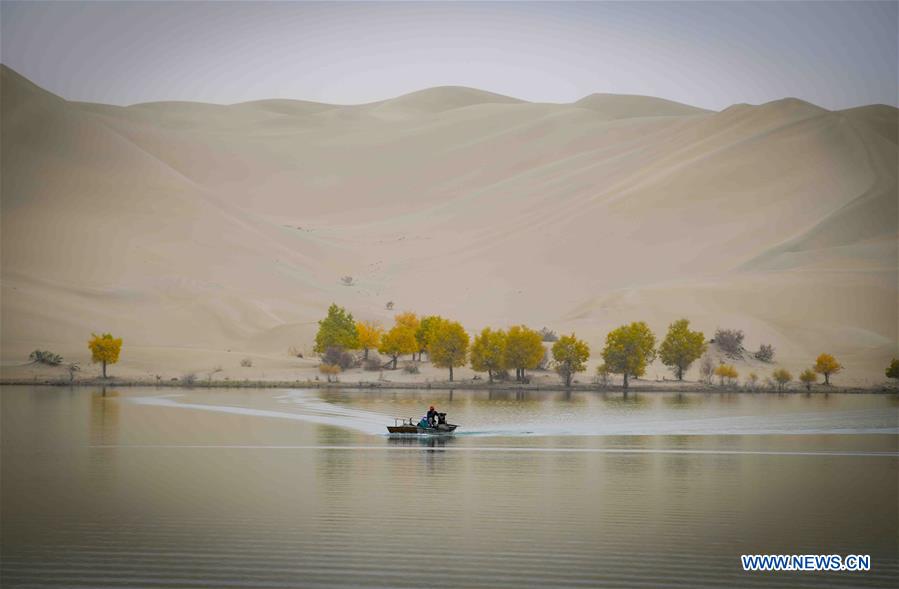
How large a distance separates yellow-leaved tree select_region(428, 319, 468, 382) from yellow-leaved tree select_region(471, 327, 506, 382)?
120cm

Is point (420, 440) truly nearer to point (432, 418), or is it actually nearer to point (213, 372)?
point (432, 418)

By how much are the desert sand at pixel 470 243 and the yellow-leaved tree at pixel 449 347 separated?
2596mm

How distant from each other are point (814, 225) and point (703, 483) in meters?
99.9

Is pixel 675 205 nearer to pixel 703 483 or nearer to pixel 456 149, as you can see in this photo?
pixel 456 149

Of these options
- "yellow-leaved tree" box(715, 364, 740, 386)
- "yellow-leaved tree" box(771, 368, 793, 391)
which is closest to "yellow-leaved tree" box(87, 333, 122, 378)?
"yellow-leaved tree" box(715, 364, 740, 386)

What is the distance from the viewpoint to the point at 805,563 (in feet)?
68.4

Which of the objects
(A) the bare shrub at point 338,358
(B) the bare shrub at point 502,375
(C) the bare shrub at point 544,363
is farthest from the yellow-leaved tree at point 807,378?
(A) the bare shrub at point 338,358

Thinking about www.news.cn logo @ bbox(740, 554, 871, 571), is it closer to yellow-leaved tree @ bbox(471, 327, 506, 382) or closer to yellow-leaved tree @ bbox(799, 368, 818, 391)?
yellow-leaved tree @ bbox(471, 327, 506, 382)

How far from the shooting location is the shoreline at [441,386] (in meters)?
68.4

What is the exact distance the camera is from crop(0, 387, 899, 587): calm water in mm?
20422

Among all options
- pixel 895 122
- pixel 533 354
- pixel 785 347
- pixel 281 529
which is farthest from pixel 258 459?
pixel 895 122

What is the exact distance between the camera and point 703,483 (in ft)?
98.6

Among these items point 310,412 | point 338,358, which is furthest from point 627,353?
point 310,412

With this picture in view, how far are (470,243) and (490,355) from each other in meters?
67.0
